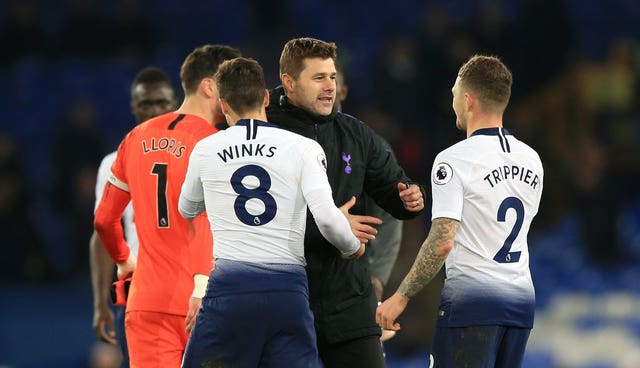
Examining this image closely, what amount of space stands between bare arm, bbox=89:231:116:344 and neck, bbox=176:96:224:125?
1745 millimetres

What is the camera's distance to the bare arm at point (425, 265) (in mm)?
5324

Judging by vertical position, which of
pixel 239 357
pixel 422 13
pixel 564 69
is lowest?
pixel 239 357

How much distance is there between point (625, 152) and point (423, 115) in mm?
2736

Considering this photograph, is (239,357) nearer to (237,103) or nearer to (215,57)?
(237,103)

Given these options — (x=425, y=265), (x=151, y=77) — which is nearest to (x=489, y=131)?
(x=425, y=265)

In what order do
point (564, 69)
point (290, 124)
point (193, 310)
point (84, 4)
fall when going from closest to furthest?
1. point (193, 310)
2. point (290, 124)
3. point (564, 69)
4. point (84, 4)

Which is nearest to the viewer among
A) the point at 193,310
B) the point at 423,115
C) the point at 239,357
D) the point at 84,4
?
the point at 239,357

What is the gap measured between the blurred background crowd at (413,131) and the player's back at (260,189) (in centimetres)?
695

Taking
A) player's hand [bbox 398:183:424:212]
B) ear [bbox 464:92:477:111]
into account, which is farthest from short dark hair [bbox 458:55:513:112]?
player's hand [bbox 398:183:424:212]

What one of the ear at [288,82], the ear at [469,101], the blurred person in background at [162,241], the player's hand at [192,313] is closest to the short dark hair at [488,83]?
the ear at [469,101]

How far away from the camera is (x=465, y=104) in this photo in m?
5.61

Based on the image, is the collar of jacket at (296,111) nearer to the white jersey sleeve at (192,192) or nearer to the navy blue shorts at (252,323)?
the white jersey sleeve at (192,192)

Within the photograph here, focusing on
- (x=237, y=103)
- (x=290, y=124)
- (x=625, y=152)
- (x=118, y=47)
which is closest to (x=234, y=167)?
(x=237, y=103)

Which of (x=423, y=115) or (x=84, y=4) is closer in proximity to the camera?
(x=423, y=115)
